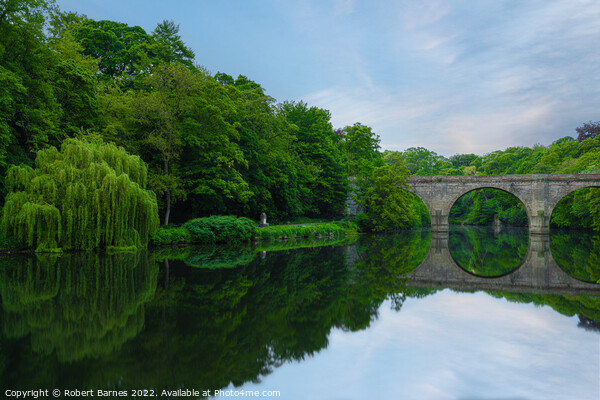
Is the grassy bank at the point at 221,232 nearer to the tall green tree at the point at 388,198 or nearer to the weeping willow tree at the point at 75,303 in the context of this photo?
the weeping willow tree at the point at 75,303

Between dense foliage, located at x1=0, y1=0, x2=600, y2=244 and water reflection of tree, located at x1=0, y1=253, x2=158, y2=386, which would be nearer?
water reflection of tree, located at x1=0, y1=253, x2=158, y2=386

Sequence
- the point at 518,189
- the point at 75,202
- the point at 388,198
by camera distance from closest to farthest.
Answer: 1. the point at 75,202
2. the point at 388,198
3. the point at 518,189

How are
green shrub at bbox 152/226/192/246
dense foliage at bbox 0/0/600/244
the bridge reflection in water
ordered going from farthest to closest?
green shrub at bbox 152/226/192/246, dense foliage at bbox 0/0/600/244, the bridge reflection in water

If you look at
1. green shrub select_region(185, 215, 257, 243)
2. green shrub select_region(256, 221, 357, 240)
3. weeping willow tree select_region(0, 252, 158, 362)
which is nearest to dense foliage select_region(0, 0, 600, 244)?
green shrub select_region(185, 215, 257, 243)

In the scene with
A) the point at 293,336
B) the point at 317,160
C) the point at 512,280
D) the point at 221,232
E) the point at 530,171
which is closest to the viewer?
the point at 293,336

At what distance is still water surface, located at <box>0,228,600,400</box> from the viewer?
3.91m

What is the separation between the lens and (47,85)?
648 inches

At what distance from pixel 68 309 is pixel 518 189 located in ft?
124

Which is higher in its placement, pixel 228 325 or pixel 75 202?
pixel 75 202

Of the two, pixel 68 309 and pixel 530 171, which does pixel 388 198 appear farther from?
pixel 530 171

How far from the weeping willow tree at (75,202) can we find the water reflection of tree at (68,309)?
236 cm

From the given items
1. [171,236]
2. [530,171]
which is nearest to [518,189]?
[530,171]

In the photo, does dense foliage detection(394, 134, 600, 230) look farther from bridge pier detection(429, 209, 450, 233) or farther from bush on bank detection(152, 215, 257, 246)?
bush on bank detection(152, 215, 257, 246)

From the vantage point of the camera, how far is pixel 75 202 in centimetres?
1362
